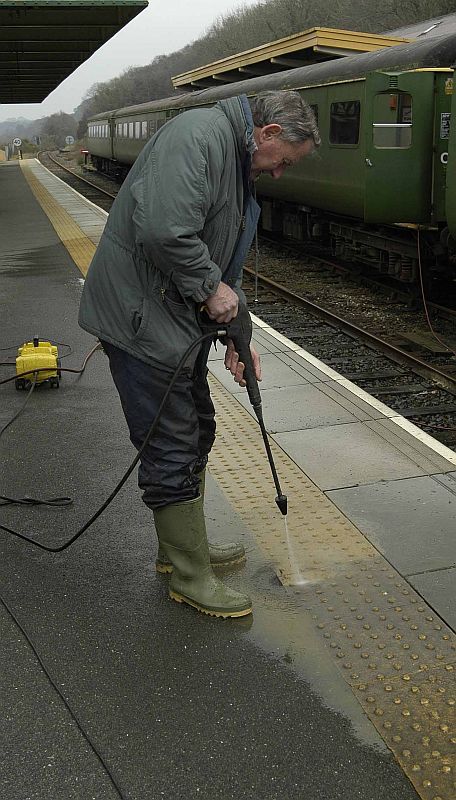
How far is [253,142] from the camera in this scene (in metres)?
2.94

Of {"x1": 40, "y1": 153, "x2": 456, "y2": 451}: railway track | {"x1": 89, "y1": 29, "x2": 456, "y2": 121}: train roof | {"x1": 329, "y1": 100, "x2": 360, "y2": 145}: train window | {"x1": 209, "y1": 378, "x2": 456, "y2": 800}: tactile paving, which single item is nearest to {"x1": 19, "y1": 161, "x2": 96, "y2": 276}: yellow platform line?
{"x1": 40, "y1": 153, "x2": 456, "y2": 451}: railway track

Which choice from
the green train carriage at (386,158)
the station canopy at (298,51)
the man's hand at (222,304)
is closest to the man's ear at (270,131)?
the man's hand at (222,304)

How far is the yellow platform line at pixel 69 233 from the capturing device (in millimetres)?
11842

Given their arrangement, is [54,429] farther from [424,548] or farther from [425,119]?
[425,119]

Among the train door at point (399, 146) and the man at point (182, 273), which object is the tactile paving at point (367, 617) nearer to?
the man at point (182, 273)

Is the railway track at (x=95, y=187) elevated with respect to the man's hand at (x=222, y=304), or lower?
lower

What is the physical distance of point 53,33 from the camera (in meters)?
16.8

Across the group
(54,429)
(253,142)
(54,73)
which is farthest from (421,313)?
(54,73)

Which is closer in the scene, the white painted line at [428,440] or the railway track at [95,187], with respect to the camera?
the white painted line at [428,440]

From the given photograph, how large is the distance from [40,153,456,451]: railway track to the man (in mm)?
1584

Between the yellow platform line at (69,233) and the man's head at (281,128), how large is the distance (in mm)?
6810

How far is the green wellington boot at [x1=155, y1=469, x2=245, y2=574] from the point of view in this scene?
11.4 ft

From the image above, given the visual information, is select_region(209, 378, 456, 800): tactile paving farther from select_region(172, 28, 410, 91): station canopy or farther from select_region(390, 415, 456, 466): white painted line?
select_region(172, 28, 410, 91): station canopy

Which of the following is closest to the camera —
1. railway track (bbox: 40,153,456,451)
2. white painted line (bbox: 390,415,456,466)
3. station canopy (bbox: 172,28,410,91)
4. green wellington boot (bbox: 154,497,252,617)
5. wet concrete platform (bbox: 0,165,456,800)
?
wet concrete platform (bbox: 0,165,456,800)
